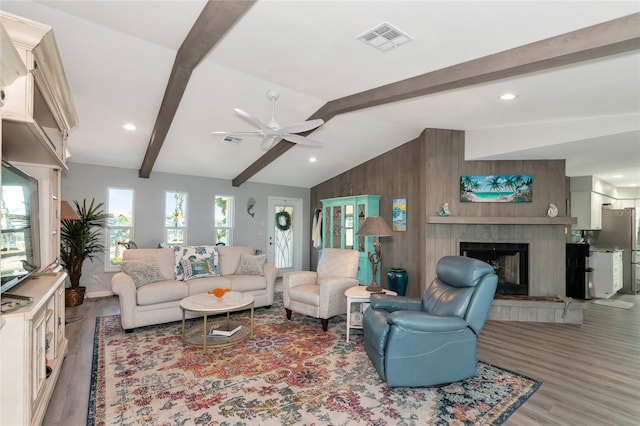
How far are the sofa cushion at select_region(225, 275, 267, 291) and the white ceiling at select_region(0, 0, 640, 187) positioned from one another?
2.12 metres

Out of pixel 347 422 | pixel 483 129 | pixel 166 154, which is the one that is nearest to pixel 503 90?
pixel 483 129

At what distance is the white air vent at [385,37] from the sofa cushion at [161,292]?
3383 millimetres

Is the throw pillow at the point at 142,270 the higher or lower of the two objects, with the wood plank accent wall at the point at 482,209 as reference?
lower

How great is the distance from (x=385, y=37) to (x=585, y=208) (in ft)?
20.8

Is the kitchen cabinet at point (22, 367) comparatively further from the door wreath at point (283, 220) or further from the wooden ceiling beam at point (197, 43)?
the door wreath at point (283, 220)

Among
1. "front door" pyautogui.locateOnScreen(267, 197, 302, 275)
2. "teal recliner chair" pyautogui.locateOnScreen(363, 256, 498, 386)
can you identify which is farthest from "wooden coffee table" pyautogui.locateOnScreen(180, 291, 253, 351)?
"front door" pyautogui.locateOnScreen(267, 197, 302, 275)

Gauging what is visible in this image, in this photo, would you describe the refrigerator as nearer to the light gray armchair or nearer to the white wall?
the light gray armchair

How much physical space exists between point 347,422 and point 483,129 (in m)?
4.07

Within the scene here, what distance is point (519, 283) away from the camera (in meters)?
4.80

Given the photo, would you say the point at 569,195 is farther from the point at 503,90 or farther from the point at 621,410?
the point at 621,410

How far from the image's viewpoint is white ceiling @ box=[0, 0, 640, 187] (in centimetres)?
227

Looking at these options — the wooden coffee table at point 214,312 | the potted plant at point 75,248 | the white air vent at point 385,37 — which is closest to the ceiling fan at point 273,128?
the white air vent at point 385,37

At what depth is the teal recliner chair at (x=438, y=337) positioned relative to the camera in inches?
98.1

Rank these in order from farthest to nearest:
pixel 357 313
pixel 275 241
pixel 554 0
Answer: pixel 275 241 < pixel 357 313 < pixel 554 0
